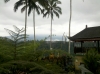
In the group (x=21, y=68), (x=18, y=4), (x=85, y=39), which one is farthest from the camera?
(x=18, y=4)

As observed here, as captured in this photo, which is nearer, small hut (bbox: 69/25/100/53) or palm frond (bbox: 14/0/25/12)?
small hut (bbox: 69/25/100/53)

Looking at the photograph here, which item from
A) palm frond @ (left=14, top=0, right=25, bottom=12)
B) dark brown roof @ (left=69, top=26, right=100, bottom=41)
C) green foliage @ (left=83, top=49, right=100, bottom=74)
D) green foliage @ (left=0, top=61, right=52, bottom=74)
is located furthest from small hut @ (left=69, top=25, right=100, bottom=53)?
green foliage @ (left=0, top=61, right=52, bottom=74)

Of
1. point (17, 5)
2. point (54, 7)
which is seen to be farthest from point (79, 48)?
point (54, 7)

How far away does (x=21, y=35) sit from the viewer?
Answer: 3326 millimetres

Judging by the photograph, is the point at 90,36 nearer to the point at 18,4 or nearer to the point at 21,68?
the point at 18,4

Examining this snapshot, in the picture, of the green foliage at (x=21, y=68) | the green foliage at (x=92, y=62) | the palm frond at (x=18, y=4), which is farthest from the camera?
the palm frond at (x=18, y=4)

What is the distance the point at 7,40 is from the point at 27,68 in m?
0.74

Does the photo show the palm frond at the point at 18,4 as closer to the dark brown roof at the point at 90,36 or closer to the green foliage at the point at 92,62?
the dark brown roof at the point at 90,36

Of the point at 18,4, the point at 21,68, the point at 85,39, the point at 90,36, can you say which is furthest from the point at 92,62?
the point at 18,4

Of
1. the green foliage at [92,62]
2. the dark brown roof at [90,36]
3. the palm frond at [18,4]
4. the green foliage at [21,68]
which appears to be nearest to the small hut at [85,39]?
the dark brown roof at [90,36]

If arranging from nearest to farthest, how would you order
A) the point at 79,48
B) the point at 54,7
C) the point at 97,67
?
the point at 97,67, the point at 79,48, the point at 54,7

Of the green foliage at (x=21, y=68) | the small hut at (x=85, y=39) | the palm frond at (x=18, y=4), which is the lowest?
the green foliage at (x=21, y=68)

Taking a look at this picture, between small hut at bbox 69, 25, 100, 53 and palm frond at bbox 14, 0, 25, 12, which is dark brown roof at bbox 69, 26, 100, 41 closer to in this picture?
small hut at bbox 69, 25, 100, 53

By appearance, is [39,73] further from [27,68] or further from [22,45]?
[22,45]
